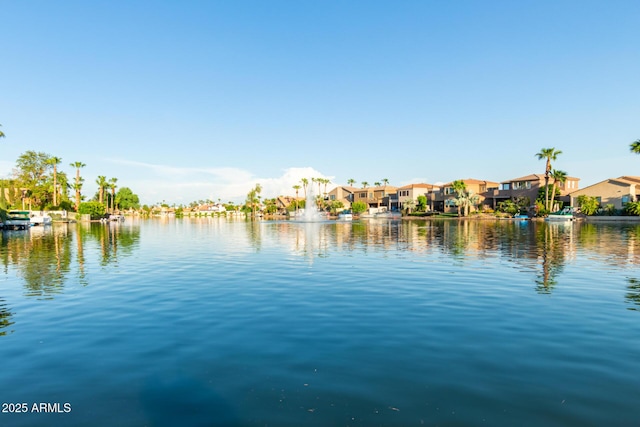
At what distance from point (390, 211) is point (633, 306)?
12610cm

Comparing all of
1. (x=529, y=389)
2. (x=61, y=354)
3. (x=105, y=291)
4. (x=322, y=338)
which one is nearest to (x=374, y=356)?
(x=322, y=338)

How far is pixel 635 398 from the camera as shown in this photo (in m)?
6.39

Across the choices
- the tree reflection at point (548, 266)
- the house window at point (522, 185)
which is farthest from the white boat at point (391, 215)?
the tree reflection at point (548, 266)

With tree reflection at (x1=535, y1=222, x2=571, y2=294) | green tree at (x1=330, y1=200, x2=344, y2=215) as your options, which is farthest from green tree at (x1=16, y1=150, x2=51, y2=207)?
tree reflection at (x1=535, y1=222, x2=571, y2=294)

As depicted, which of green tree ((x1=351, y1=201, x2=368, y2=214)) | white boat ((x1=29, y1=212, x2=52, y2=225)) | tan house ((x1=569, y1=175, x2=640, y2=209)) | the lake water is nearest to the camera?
the lake water

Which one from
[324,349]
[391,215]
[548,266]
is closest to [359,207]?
[391,215]

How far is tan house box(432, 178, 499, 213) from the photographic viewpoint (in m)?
117

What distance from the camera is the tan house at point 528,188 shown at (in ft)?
334

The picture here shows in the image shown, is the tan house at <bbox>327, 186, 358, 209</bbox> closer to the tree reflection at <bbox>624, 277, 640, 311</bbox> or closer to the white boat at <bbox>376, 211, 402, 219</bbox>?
the white boat at <bbox>376, 211, 402, 219</bbox>

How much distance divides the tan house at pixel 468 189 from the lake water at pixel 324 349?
103900mm

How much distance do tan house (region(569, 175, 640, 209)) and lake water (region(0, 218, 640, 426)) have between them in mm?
86468

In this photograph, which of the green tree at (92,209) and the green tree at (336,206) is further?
the green tree at (336,206)

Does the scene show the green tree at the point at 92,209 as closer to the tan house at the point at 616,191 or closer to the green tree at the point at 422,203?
the green tree at the point at 422,203

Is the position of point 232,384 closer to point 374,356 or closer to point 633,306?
point 374,356
